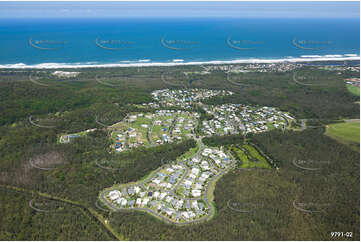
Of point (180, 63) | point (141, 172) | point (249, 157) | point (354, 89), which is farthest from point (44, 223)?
point (180, 63)

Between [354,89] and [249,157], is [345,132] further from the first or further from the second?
[354,89]

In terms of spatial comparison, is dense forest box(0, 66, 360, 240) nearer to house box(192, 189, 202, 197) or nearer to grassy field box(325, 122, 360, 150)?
house box(192, 189, 202, 197)

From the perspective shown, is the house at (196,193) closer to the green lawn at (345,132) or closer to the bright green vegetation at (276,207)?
the bright green vegetation at (276,207)

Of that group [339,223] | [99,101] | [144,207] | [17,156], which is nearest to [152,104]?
[99,101]

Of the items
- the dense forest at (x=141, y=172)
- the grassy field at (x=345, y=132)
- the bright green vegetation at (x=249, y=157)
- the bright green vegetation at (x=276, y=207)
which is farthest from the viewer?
the grassy field at (x=345, y=132)

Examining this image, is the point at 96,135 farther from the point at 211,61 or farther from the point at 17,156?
the point at 211,61

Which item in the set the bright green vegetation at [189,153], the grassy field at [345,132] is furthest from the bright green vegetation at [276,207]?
the bright green vegetation at [189,153]
